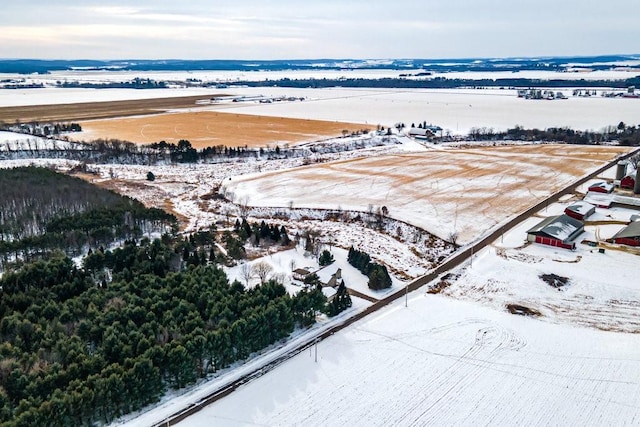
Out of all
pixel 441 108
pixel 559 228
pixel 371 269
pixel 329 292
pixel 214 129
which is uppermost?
pixel 441 108

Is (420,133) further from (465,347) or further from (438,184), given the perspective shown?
(465,347)

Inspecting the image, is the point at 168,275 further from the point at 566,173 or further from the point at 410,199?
the point at 566,173

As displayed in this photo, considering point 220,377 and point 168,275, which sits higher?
point 168,275

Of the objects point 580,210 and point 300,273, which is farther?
point 580,210

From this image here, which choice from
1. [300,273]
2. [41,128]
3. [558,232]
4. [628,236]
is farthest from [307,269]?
[41,128]

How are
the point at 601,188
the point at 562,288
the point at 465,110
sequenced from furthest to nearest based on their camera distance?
the point at 465,110, the point at 601,188, the point at 562,288

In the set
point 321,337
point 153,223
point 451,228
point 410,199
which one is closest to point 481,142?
point 410,199

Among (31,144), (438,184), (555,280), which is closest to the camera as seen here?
(555,280)
